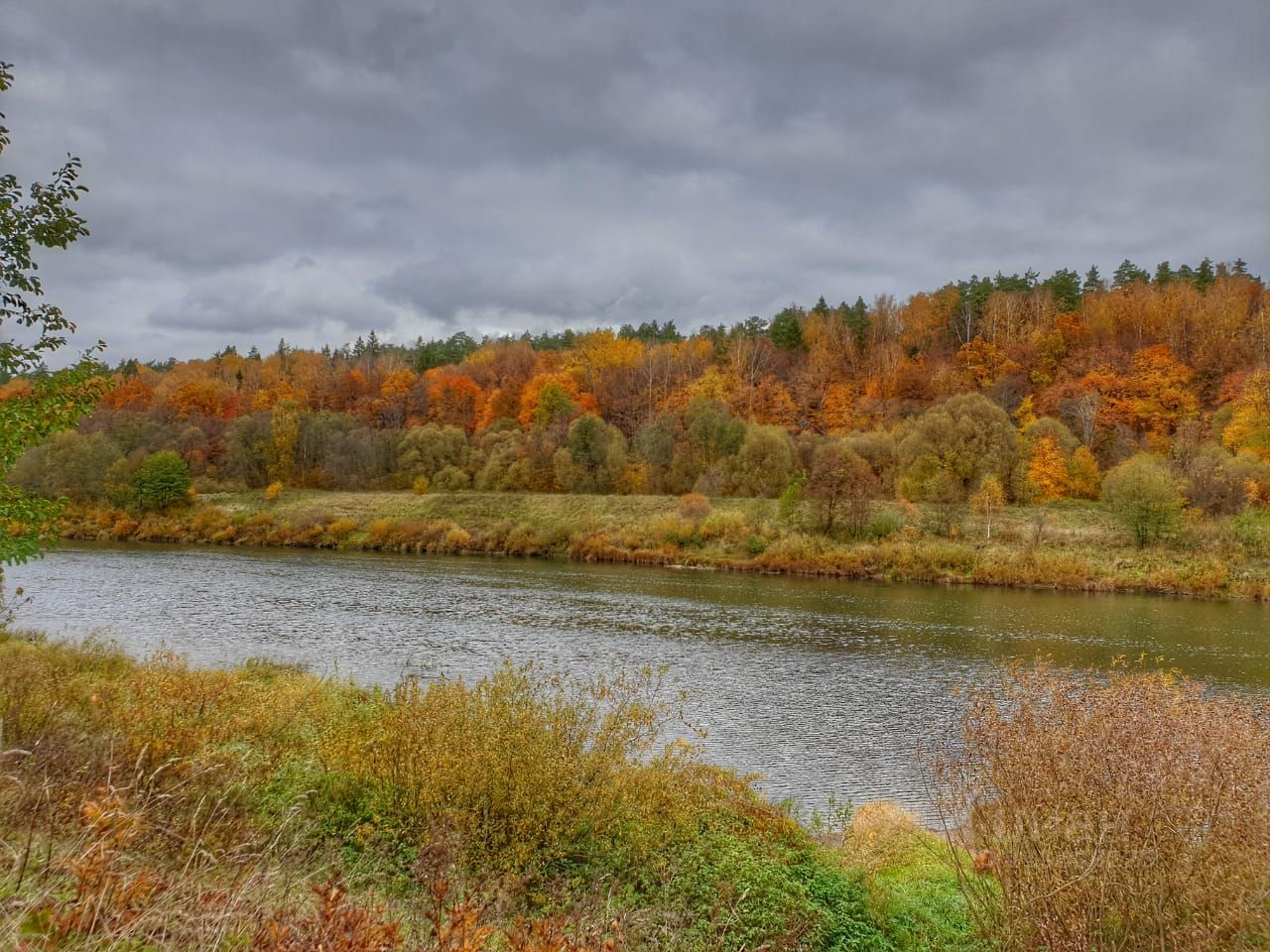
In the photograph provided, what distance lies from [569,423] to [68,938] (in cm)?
8106

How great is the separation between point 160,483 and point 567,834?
3073 inches

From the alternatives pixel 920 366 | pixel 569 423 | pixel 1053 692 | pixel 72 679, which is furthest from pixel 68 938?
pixel 920 366

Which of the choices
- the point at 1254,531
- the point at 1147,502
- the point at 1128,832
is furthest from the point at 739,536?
the point at 1128,832

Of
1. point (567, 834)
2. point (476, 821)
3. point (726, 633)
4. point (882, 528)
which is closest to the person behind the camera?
point (476, 821)

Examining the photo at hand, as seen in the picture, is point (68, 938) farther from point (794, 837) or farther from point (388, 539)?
point (388, 539)

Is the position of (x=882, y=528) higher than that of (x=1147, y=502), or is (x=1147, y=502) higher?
(x=1147, y=502)

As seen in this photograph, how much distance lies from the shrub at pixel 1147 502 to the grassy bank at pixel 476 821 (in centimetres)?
4972

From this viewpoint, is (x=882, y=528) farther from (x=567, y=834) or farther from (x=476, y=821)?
(x=476, y=821)

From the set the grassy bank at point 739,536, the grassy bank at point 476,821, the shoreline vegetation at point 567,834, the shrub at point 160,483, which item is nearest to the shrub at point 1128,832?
the shoreline vegetation at point 567,834

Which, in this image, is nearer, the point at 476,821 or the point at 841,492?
the point at 476,821

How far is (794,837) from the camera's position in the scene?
10672 mm

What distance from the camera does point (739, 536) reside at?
58.8 meters

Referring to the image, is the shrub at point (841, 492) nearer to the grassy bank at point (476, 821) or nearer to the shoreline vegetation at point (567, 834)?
the shoreline vegetation at point (567, 834)

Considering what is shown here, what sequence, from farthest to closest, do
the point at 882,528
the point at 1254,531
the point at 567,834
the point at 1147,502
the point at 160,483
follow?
the point at 160,483
the point at 882,528
the point at 1147,502
the point at 1254,531
the point at 567,834
